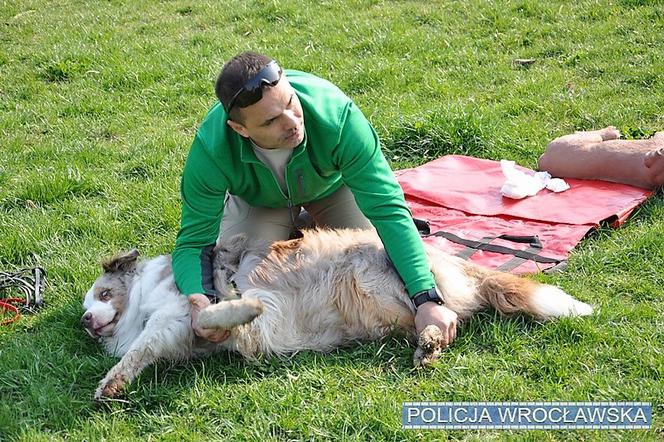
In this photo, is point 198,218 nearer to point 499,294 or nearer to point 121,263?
point 121,263

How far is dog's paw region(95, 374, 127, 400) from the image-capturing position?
3.95 m

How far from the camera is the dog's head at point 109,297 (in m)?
4.55

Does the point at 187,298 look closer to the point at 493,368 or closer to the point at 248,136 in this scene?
the point at 248,136

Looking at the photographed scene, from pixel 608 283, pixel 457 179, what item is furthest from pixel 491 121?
pixel 608 283

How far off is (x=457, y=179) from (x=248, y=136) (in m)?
2.68

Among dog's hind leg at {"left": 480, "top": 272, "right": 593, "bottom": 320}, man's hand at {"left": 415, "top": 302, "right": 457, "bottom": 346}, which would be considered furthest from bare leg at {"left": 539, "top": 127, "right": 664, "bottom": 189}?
man's hand at {"left": 415, "top": 302, "right": 457, "bottom": 346}

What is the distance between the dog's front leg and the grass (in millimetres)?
78

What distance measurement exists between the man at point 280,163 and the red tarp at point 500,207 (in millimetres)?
1148

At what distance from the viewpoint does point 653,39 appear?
8641 mm

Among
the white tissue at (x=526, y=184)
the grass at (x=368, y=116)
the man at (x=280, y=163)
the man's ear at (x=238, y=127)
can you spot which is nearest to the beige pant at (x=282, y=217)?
the man at (x=280, y=163)

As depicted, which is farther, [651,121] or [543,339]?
[651,121]

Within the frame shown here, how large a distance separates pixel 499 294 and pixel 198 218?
1724mm

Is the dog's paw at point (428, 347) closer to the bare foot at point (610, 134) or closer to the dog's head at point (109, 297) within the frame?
the dog's head at point (109, 297)

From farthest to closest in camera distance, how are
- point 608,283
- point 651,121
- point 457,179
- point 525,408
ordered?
point 651,121 → point 457,179 → point 608,283 → point 525,408
